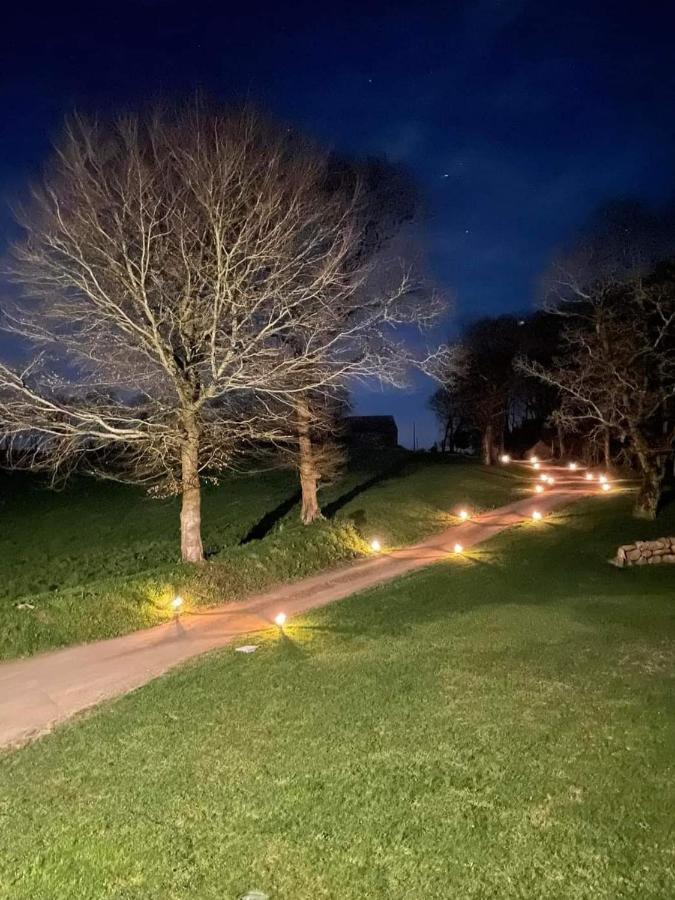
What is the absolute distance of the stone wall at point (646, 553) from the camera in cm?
1872

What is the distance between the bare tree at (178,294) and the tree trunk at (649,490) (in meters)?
13.1

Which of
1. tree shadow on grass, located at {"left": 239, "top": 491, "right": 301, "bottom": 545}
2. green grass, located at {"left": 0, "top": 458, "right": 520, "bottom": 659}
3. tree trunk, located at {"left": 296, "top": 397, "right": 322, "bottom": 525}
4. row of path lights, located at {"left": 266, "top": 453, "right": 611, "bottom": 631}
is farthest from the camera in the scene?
tree shadow on grass, located at {"left": 239, "top": 491, "right": 301, "bottom": 545}

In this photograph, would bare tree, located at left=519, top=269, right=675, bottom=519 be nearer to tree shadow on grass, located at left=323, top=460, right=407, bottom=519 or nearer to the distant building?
tree shadow on grass, located at left=323, top=460, right=407, bottom=519

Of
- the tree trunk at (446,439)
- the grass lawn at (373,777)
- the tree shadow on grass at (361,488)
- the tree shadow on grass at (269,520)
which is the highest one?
the tree trunk at (446,439)

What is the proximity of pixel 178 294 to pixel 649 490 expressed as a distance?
61.0 ft

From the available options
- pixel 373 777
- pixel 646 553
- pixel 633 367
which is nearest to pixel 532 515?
pixel 633 367

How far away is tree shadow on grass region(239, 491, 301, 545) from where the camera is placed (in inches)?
913

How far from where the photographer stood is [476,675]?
30.4 feet

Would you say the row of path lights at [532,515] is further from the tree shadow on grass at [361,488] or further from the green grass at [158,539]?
the tree shadow on grass at [361,488]

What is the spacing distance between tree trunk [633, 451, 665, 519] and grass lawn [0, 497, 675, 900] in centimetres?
1433

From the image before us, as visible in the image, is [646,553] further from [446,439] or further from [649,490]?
[446,439]

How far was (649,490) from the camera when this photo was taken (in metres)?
25.0

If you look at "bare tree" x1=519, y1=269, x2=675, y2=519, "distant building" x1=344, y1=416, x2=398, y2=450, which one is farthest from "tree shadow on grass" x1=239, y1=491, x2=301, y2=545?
"distant building" x1=344, y1=416, x2=398, y2=450

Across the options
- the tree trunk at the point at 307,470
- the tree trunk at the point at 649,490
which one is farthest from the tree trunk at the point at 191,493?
the tree trunk at the point at 649,490
